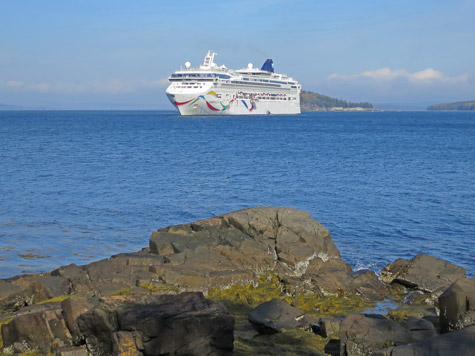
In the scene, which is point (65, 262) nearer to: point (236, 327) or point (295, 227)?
point (295, 227)

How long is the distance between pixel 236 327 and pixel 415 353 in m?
4.51

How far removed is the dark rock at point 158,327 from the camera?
793 centimetres

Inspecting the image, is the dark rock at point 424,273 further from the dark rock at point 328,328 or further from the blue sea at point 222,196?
the dark rock at point 328,328

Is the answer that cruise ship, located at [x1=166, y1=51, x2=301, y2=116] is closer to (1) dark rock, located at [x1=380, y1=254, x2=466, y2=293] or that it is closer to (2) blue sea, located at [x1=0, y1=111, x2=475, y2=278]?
(2) blue sea, located at [x1=0, y1=111, x2=475, y2=278]

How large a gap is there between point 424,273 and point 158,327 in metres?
9.13

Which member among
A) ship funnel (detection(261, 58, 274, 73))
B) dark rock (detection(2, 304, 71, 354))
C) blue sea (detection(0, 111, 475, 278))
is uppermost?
ship funnel (detection(261, 58, 274, 73))

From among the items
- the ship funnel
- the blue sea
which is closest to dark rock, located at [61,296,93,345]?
the blue sea

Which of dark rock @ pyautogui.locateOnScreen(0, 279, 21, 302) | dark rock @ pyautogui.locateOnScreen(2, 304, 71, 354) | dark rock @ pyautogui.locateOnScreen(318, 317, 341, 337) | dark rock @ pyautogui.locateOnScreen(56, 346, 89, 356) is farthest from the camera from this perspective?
dark rock @ pyautogui.locateOnScreen(0, 279, 21, 302)

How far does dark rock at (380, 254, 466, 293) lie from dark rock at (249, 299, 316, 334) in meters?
4.47

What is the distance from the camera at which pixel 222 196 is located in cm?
2997

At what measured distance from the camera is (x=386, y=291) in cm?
1459

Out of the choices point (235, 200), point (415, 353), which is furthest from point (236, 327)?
point (235, 200)

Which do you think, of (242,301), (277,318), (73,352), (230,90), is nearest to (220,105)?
(230,90)

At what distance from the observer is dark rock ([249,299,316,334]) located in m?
10.7
